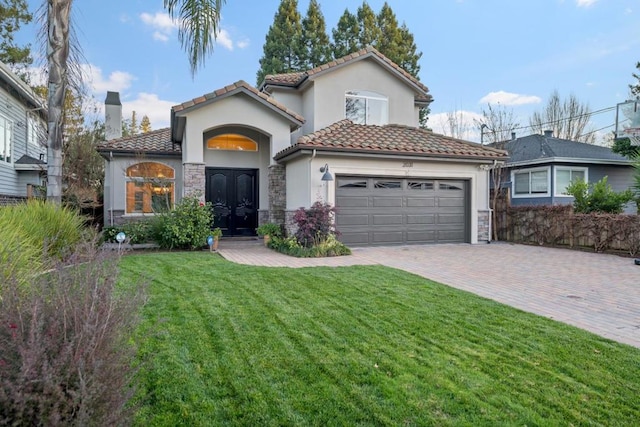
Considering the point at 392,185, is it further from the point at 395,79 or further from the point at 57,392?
A: the point at 57,392

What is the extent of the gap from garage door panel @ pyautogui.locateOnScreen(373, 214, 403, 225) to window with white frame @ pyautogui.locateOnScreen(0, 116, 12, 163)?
14.8m

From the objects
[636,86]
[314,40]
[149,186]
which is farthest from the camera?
[314,40]

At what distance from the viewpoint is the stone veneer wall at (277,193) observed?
1467 cm

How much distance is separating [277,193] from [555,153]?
14.5 m

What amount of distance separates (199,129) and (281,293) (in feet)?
27.3

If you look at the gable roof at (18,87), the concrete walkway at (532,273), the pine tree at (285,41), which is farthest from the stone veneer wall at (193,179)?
the pine tree at (285,41)

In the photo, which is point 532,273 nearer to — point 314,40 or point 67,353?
point 67,353

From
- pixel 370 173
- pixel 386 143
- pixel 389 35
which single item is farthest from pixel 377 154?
pixel 389 35

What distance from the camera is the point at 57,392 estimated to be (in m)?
1.83

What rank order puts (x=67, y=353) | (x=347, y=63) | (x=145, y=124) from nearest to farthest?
1. (x=67, y=353)
2. (x=347, y=63)
3. (x=145, y=124)

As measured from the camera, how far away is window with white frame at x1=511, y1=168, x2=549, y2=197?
2045cm

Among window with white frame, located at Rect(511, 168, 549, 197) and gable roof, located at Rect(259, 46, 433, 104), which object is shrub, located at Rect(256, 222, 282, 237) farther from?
window with white frame, located at Rect(511, 168, 549, 197)

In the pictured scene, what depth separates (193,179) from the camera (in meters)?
12.9

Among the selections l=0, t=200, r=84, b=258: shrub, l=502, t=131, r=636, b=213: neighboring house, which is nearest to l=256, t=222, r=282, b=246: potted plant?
l=0, t=200, r=84, b=258: shrub
